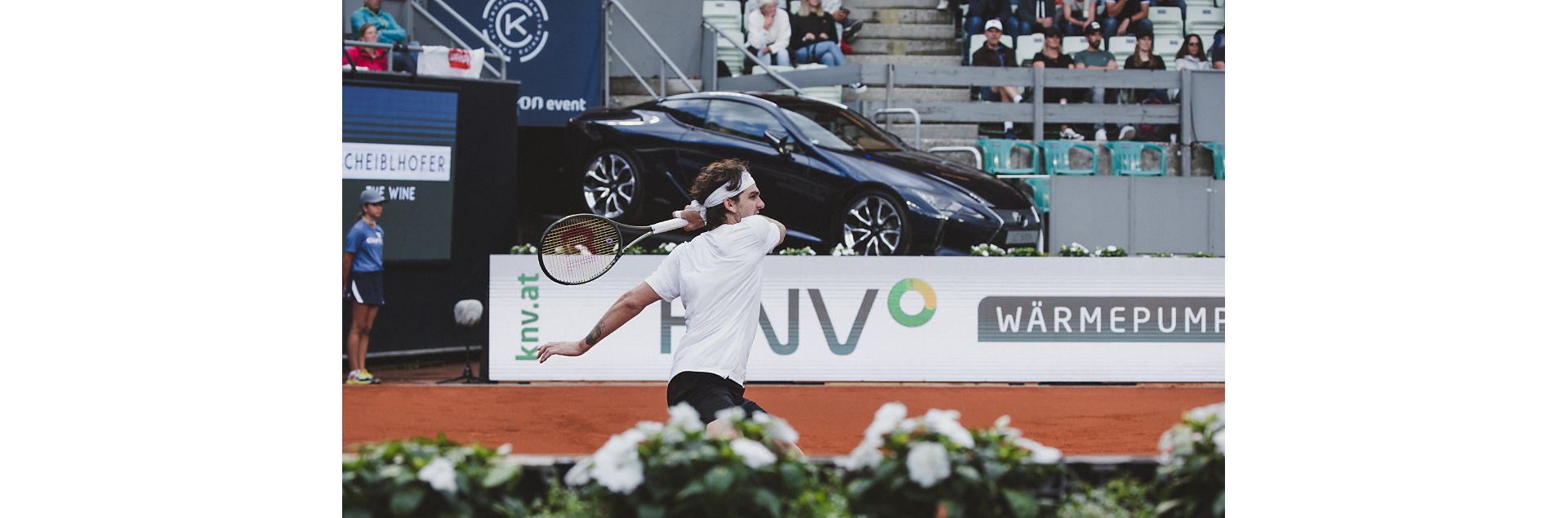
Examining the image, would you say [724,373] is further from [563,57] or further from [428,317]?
[563,57]

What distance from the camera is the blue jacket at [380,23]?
9922mm

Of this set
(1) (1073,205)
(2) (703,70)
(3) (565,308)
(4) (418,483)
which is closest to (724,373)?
(4) (418,483)

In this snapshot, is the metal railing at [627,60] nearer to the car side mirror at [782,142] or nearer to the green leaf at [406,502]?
the car side mirror at [782,142]

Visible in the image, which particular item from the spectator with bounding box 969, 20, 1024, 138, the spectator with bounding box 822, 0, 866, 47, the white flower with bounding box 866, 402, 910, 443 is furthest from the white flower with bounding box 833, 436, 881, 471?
the spectator with bounding box 822, 0, 866, 47

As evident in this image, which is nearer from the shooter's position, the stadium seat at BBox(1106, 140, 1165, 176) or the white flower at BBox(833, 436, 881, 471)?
the white flower at BBox(833, 436, 881, 471)

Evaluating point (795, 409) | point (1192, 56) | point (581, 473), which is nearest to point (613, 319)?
point (581, 473)

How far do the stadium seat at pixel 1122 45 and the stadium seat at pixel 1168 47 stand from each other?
342mm

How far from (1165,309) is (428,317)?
470 centimetres

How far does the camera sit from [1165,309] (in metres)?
9.44

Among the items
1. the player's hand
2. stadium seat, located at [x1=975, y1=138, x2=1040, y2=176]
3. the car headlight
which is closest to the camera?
the player's hand

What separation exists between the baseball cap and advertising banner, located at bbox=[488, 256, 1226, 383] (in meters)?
0.78

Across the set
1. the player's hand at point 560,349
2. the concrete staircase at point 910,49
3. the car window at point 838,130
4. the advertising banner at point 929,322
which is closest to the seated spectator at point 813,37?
the concrete staircase at point 910,49

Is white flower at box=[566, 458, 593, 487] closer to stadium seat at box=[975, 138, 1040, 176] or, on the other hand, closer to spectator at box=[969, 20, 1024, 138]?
spectator at box=[969, 20, 1024, 138]

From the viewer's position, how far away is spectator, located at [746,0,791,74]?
39.4ft
